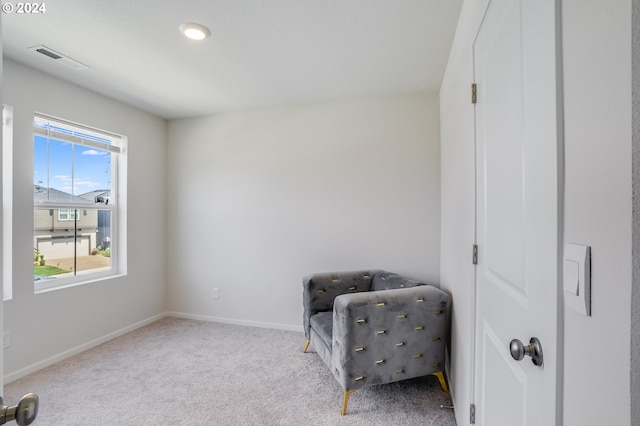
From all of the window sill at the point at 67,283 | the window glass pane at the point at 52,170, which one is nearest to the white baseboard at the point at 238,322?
the window sill at the point at 67,283

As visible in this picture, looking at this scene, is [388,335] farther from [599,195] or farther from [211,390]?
[599,195]

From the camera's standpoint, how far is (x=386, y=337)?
6.39ft

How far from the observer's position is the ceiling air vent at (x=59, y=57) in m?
2.13

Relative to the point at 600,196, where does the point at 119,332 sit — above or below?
below

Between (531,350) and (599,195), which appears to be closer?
(599,195)

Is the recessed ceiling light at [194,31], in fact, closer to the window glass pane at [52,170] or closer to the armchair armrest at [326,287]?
the window glass pane at [52,170]

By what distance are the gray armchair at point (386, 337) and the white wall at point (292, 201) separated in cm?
91

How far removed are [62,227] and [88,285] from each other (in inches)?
23.2

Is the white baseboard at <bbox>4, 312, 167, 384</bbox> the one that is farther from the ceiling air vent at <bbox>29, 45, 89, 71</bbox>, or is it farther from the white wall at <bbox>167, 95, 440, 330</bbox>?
the ceiling air vent at <bbox>29, 45, 89, 71</bbox>

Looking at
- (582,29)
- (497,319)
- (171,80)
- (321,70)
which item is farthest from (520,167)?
(171,80)

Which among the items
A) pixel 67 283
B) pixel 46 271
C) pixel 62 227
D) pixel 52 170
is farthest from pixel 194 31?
pixel 67 283

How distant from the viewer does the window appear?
8.40 feet

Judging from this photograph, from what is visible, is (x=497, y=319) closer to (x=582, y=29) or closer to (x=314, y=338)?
(x=582, y=29)

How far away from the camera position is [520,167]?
0.82m
